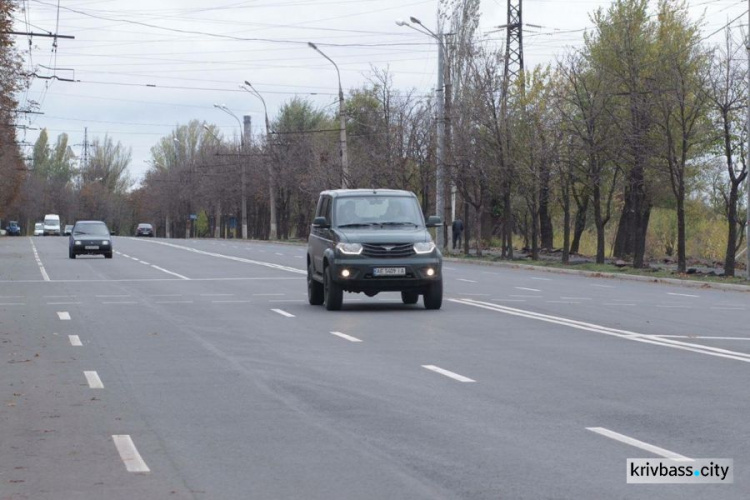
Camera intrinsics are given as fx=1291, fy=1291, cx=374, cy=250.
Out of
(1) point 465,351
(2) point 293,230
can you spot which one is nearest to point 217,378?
(1) point 465,351

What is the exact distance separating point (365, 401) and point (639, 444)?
2858 millimetres

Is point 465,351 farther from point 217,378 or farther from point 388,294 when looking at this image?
point 388,294

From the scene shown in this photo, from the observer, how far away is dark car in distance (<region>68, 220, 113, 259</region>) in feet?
164

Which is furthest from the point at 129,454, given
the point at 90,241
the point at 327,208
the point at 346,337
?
the point at 90,241

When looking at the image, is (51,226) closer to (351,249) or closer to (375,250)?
(351,249)

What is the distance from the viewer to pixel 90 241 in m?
50.1

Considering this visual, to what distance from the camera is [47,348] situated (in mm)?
15438

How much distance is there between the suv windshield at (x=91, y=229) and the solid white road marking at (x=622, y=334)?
97.8ft

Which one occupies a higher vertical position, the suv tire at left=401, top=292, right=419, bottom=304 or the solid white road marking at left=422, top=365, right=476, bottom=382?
the suv tire at left=401, top=292, right=419, bottom=304

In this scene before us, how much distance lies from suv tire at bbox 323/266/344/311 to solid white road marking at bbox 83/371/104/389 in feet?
29.5

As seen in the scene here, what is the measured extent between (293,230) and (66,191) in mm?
53139

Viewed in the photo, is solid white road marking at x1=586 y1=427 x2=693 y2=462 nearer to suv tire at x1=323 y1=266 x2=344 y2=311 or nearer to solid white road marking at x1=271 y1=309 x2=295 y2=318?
solid white road marking at x1=271 y1=309 x2=295 y2=318

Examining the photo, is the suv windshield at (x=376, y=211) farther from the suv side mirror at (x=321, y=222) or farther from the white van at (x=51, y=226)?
the white van at (x=51, y=226)

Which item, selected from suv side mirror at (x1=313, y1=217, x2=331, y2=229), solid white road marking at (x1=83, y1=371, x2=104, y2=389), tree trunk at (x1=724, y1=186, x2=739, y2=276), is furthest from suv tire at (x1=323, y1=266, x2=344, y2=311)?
tree trunk at (x1=724, y1=186, x2=739, y2=276)
